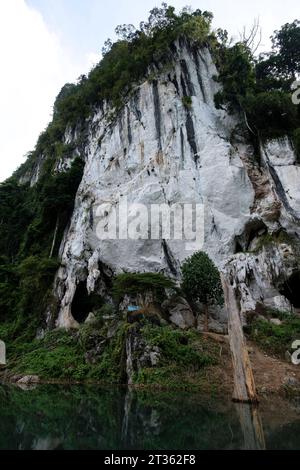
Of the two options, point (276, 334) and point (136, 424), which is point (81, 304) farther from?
point (136, 424)

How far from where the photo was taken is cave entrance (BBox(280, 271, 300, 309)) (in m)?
17.0

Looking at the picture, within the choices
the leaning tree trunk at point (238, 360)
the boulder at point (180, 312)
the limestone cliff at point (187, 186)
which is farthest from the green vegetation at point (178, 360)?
the limestone cliff at point (187, 186)

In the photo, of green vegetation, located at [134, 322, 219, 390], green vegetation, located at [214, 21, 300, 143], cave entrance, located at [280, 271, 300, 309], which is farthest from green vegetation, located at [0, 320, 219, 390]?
green vegetation, located at [214, 21, 300, 143]

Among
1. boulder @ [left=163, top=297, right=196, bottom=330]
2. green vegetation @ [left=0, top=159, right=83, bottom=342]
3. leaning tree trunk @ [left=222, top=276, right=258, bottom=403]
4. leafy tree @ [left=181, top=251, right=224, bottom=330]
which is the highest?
green vegetation @ [left=0, top=159, right=83, bottom=342]

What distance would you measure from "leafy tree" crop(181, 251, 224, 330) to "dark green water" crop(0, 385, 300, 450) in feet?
19.9

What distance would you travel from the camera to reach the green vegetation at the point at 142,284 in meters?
16.4

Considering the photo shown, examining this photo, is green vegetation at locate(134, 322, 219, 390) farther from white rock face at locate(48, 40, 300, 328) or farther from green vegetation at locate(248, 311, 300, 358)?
white rock face at locate(48, 40, 300, 328)

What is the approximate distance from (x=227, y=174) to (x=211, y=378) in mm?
11600

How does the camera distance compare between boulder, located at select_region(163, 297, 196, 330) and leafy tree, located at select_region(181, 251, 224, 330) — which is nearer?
leafy tree, located at select_region(181, 251, 224, 330)

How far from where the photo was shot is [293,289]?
57.5 feet

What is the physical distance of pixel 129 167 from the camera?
22.1 meters

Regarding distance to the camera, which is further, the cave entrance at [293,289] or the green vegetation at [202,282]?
the cave entrance at [293,289]

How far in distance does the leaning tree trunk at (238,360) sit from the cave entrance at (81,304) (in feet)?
38.5

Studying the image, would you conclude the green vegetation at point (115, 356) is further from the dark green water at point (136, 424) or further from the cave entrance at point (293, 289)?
the cave entrance at point (293, 289)
